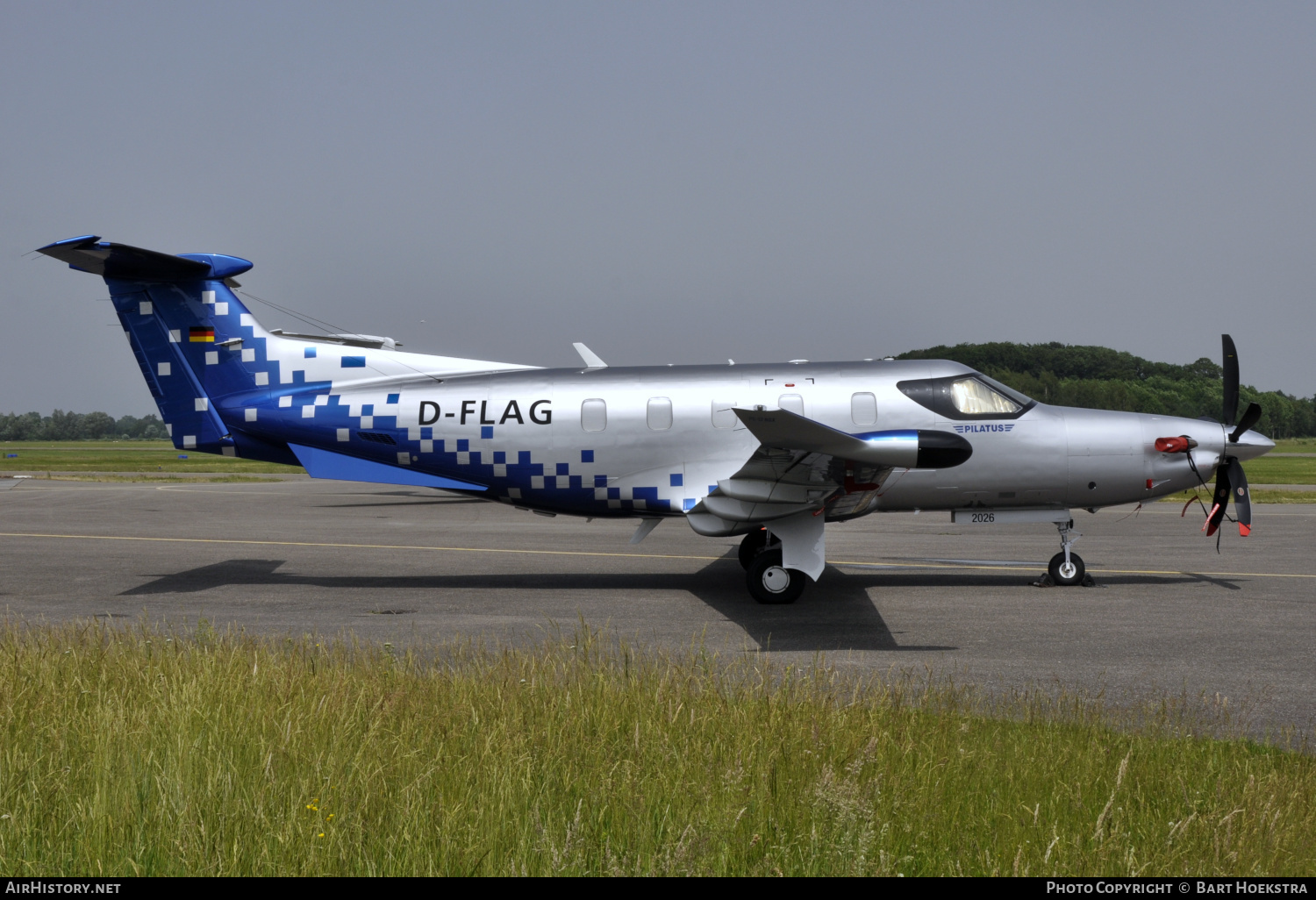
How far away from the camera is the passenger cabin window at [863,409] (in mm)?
13906

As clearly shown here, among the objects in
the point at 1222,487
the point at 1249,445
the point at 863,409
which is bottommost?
the point at 1222,487

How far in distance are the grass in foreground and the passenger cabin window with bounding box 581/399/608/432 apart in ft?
22.3

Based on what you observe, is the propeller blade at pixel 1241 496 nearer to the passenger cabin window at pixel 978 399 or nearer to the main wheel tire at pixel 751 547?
the passenger cabin window at pixel 978 399

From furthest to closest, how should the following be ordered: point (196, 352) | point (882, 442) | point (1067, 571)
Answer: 1. point (196, 352)
2. point (1067, 571)
3. point (882, 442)

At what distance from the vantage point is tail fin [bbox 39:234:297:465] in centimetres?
1459

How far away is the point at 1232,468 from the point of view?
1404cm

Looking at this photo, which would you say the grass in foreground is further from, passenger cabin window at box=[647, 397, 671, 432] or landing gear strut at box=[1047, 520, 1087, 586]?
landing gear strut at box=[1047, 520, 1087, 586]

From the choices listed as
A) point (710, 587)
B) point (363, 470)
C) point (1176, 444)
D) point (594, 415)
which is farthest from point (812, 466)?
point (363, 470)

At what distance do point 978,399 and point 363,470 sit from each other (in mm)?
8979

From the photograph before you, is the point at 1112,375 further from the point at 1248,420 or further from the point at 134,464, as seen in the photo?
the point at 134,464

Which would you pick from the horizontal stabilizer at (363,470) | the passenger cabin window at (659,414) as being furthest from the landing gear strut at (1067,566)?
the horizontal stabilizer at (363,470)

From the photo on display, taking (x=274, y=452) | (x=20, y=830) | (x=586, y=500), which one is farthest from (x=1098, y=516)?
(x=20, y=830)

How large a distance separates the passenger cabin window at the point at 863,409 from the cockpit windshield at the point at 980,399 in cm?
115

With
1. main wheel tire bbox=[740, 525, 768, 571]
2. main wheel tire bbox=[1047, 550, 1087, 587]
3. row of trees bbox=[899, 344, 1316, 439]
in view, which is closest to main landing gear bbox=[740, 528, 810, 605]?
main wheel tire bbox=[740, 525, 768, 571]
